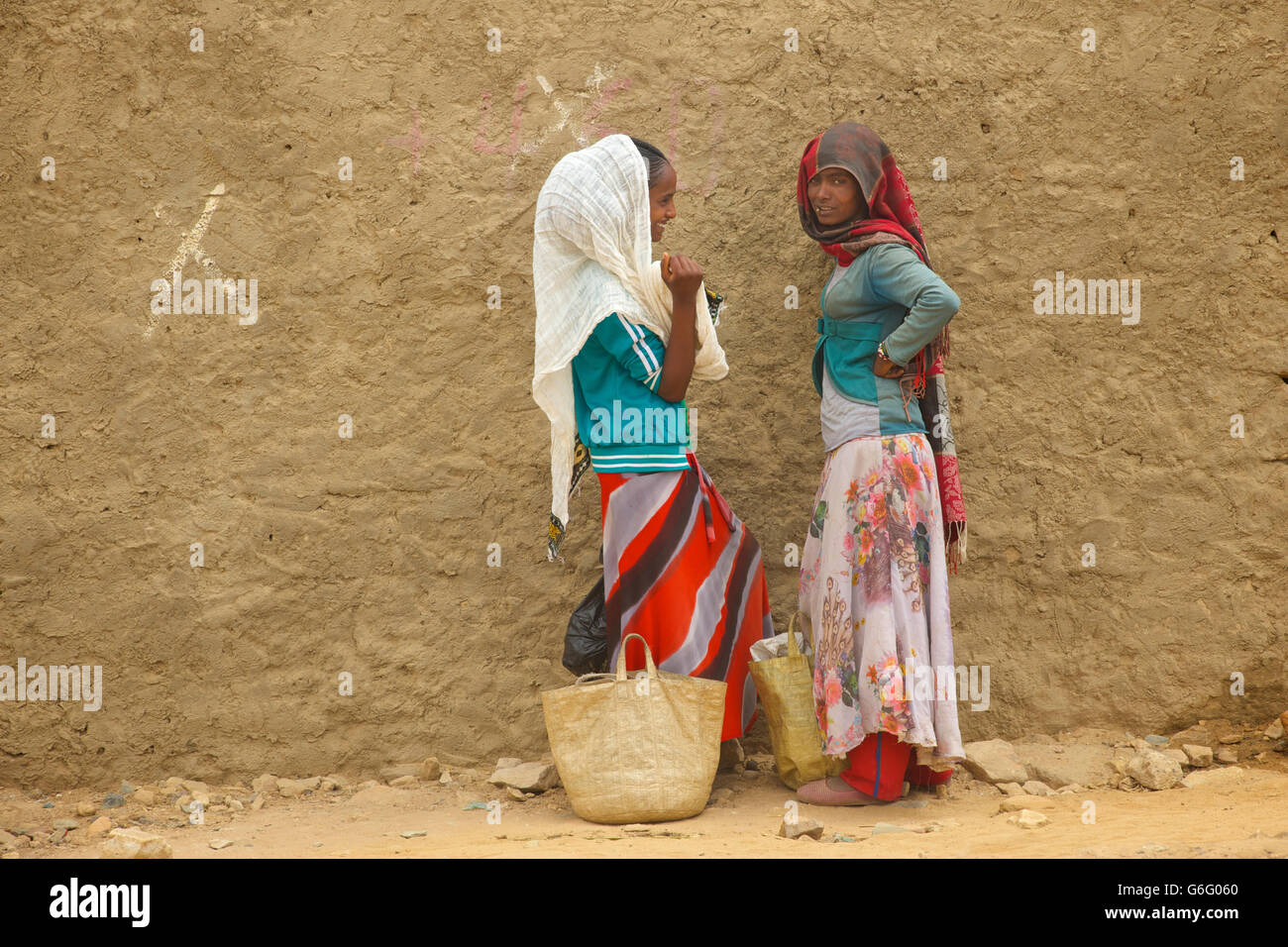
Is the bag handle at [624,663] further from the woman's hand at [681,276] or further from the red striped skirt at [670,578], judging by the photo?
the woman's hand at [681,276]

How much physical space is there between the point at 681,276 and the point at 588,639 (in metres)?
1.17

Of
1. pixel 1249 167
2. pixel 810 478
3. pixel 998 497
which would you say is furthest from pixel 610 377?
pixel 1249 167

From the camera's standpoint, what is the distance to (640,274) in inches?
146

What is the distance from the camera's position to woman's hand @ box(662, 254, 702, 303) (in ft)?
11.8

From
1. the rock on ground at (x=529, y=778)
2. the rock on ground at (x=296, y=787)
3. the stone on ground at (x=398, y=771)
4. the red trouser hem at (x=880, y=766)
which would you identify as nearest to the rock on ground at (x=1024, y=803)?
the red trouser hem at (x=880, y=766)

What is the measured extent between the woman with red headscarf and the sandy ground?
209 mm

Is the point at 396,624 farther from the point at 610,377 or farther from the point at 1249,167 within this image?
the point at 1249,167

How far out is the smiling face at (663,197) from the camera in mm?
3750

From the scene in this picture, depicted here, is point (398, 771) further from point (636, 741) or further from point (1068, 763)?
point (1068, 763)

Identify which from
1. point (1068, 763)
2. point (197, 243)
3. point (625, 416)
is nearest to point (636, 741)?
point (625, 416)

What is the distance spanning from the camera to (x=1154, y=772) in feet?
13.1

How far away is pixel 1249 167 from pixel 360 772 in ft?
12.2

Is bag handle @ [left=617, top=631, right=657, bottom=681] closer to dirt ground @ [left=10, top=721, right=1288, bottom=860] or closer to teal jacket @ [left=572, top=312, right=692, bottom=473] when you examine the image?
dirt ground @ [left=10, top=721, right=1288, bottom=860]

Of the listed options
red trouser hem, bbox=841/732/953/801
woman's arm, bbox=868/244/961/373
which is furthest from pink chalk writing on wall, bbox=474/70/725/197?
red trouser hem, bbox=841/732/953/801
